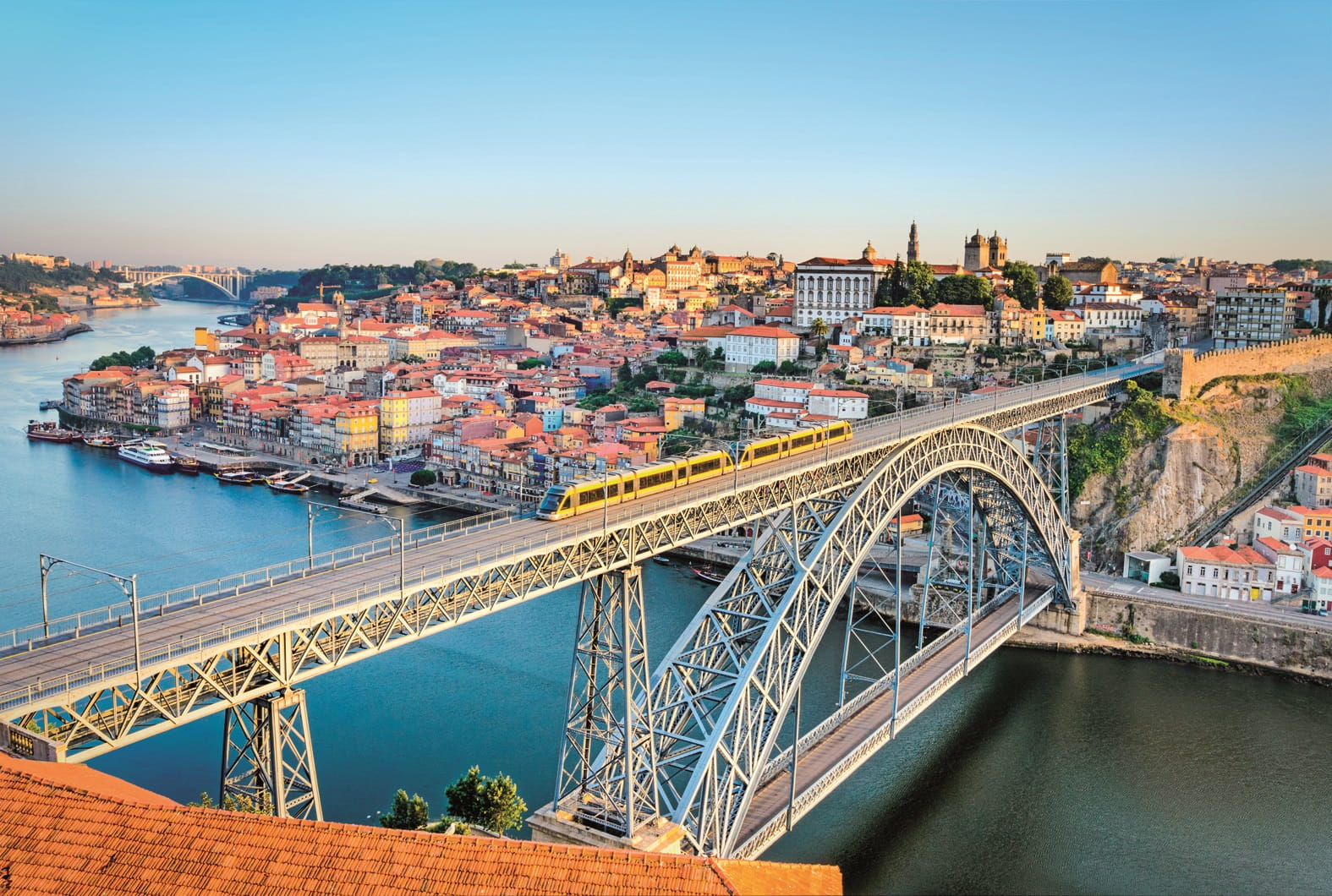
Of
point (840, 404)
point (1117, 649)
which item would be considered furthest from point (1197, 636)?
point (840, 404)

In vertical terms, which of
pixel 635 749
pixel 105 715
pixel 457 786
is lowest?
pixel 457 786

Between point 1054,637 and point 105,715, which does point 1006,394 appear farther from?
point 105,715

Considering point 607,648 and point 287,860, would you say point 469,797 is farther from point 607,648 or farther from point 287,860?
point 287,860

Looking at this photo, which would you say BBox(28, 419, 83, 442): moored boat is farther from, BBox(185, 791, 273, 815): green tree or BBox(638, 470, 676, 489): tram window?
BBox(185, 791, 273, 815): green tree

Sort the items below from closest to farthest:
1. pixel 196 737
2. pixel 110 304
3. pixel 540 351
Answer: pixel 196 737, pixel 540 351, pixel 110 304

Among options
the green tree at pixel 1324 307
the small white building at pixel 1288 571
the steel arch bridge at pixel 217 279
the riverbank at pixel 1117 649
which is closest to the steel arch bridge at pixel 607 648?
the riverbank at pixel 1117 649

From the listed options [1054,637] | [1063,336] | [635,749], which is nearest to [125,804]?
[635,749]

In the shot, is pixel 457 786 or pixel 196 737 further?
pixel 196 737

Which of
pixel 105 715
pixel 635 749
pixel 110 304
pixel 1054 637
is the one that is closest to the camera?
pixel 105 715
